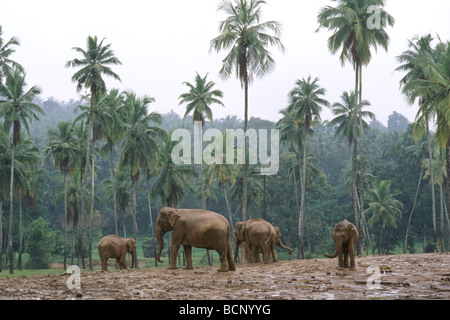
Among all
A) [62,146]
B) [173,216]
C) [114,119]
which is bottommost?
[173,216]

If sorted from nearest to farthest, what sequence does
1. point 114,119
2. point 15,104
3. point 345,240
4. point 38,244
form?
point 345,240, point 15,104, point 114,119, point 38,244

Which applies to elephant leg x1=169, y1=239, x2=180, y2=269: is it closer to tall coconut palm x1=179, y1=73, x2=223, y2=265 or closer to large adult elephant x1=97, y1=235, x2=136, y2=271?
large adult elephant x1=97, y1=235, x2=136, y2=271

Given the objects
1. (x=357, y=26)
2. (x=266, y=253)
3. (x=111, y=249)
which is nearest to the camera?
(x=266, y=253)

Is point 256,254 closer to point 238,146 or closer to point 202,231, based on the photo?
point 202,231

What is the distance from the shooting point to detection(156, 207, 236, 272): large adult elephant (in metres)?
12.7

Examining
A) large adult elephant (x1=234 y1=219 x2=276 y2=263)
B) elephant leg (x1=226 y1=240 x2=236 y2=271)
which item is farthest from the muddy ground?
large adult elephant (x1=234 y1=219 x2=276 y2=263)

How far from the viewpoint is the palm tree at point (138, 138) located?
39.3m

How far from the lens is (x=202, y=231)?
42.1 ft

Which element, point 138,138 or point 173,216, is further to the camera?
point 138,138

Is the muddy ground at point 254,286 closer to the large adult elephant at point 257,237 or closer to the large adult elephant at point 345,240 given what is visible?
the large adult elephant at point 345,240

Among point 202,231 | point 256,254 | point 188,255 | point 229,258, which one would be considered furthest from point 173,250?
point 256,254

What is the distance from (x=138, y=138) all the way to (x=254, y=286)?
102ft

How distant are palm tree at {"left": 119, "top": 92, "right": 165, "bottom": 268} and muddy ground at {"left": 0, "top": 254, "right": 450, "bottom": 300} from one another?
27210mm

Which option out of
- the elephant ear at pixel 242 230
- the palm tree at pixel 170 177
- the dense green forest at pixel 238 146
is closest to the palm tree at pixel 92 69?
the dense green forest at pixel 238 146
